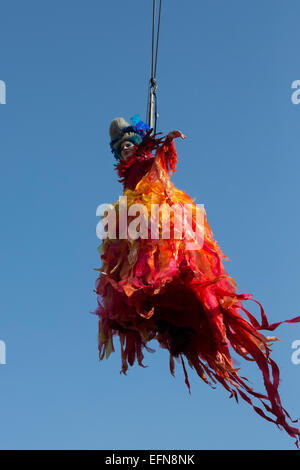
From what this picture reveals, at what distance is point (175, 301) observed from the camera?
563cm

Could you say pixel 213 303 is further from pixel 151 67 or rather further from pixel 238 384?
pixel 151 67

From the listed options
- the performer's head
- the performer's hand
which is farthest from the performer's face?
the performer's hand

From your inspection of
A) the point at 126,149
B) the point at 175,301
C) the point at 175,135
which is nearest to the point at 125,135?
the point at 126,149

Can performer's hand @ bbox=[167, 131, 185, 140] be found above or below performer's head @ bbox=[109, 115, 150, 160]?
below

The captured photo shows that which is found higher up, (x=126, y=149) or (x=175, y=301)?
(x=126, y=149)

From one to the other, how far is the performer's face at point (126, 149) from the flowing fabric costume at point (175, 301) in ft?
1.19

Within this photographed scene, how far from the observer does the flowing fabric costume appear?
5.62 metres

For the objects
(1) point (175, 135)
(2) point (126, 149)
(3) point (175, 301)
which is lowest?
(3) point (175, 301)

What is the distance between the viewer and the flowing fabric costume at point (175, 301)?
221 inches

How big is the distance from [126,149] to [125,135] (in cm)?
10

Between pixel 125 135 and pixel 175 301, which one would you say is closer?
pixel 175 301

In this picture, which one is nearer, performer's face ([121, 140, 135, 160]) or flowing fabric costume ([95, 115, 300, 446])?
flowing fabric costume ([95, 115, 300, 446])

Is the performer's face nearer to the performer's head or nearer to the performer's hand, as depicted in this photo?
the performer's head

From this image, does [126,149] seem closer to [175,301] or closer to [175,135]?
[175,135]
